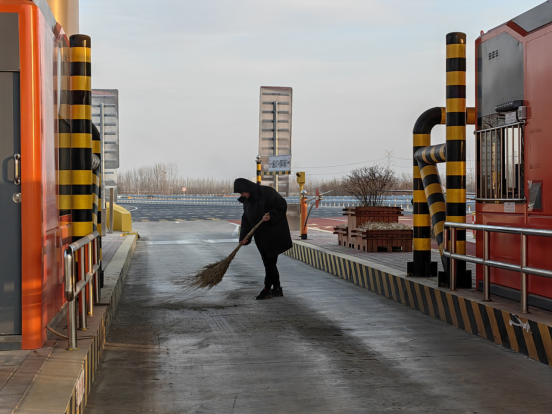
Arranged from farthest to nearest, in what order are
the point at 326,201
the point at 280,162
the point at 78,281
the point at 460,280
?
1. the point at 326,201
2. the point at 280,162
3. the point at 460,280
4. the point at 78,281

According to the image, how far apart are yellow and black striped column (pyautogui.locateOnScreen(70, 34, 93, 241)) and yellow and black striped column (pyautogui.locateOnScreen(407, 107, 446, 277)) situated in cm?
467

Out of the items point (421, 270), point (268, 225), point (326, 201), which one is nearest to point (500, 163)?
point (421, 270)

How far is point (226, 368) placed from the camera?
19.5 ft

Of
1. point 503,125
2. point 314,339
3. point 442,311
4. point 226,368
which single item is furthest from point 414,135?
point 226,368

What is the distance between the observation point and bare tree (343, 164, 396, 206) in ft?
58.3

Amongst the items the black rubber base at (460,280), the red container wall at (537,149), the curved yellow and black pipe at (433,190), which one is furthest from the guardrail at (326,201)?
the red container wall at (537,149)

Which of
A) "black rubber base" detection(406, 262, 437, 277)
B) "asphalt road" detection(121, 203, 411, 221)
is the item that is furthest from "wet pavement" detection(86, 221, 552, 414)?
"asphalt road" detection(121, 203, 411, 221)

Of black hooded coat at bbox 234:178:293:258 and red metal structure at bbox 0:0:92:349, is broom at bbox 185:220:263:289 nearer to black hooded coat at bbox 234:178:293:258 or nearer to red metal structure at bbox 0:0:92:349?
black hooded coat at bbox 234:178:293:258

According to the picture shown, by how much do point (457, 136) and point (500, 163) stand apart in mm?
937

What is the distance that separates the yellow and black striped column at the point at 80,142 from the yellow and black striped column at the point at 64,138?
58 millimetres

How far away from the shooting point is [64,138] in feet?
22.9

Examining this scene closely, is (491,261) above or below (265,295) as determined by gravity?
above

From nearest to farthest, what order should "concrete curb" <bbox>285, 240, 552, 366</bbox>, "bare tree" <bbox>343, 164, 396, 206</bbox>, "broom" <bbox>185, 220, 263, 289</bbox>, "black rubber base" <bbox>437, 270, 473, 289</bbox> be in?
"concrete curb" <bbox>285, 240, 552, 366</bbox>
"black rubber base" <bbox>437, 270, 473, 289</bbox>
"broom" <bbox>185, 220, 263, 289</bbox>
"bare tree" <bbox>343, 164, 396, 206</bbox>

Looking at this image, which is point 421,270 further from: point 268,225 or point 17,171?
point 17,171
